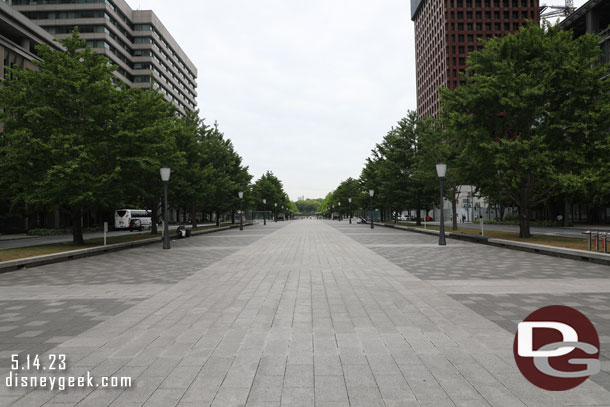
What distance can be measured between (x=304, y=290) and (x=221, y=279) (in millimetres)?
2717

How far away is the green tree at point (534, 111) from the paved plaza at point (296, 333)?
9.37 meters

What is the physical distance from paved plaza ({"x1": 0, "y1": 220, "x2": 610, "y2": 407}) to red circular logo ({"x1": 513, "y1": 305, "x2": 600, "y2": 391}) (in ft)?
0.40

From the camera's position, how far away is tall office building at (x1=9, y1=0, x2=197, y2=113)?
6588 centimetres

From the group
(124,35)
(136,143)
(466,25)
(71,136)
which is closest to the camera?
(71,136)

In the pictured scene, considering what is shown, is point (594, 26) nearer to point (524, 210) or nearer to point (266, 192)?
point (524, 210)

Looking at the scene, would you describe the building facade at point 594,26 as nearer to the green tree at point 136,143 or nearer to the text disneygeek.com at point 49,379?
the green tree at point 136,143

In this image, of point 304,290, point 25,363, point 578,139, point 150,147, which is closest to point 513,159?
point 578,139

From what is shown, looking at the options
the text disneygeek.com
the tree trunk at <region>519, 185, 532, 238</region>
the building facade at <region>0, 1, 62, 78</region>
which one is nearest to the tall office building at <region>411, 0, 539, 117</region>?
the tree trunk at <region>519, 185, 532, 238</region>

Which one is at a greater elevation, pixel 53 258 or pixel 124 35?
pixel 124 35

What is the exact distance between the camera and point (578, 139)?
62.9 feet

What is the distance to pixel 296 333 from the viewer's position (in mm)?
5387

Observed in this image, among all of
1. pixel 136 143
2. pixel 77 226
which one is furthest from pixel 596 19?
pixel 77 226

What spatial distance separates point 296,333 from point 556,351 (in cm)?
318

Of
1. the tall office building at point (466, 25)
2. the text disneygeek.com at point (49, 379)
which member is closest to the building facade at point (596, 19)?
the tall office building at point (466, 25)
